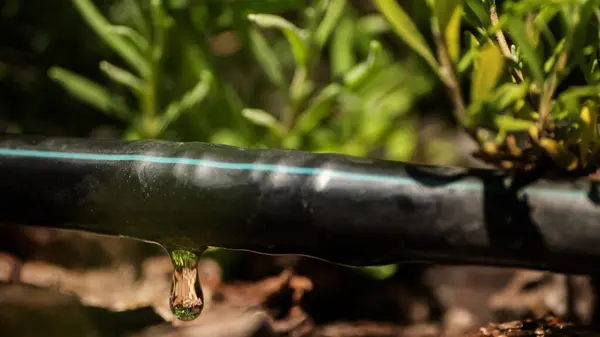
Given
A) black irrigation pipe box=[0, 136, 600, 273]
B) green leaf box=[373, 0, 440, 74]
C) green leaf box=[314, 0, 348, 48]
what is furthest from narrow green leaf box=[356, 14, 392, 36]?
black irrigation pipe box=[0, 136, 600, 273]

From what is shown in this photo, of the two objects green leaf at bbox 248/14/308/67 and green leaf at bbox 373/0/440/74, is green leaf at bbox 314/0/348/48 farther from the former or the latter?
green leaf at bbox 373/0/440/74

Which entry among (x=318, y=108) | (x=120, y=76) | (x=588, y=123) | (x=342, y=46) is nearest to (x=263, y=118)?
(x=318, y=108)

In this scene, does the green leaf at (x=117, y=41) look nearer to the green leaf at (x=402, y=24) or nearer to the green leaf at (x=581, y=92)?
the green leaf at (x=402, y=24)

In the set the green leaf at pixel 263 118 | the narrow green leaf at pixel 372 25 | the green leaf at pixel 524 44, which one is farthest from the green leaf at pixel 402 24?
the narrow green leaf at pixel 372 25

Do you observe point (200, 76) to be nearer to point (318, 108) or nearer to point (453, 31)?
point (318, 108)

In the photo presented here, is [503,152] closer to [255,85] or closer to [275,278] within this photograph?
[275,278]

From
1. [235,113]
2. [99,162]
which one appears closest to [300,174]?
[99,162]
